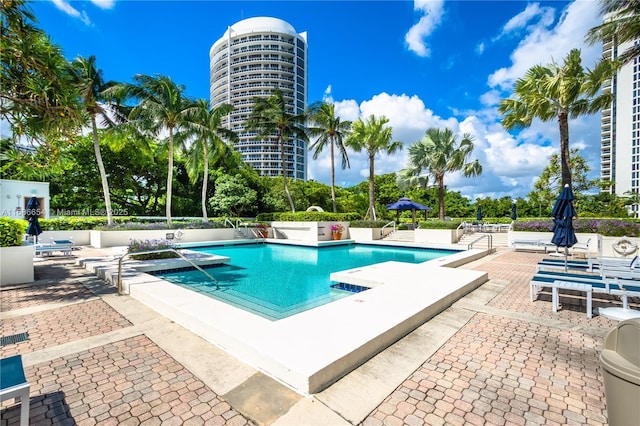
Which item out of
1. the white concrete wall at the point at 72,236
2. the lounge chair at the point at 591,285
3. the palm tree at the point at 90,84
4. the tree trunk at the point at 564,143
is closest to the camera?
the lounge chair at the point at 591,285

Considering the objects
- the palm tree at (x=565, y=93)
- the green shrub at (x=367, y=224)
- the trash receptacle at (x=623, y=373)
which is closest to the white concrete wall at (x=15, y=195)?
the green shrub at (x=367, y=224)

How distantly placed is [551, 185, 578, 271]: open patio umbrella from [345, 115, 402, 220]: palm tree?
44.5ft

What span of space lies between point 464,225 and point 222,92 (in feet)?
279

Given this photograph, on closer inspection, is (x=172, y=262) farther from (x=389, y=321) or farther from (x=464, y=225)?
(x=464, y=225)

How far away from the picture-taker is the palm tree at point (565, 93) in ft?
41.2

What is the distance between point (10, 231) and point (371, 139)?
62.5 ft

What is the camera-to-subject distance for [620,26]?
1080 cm

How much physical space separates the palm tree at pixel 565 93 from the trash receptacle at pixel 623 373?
14.5 m

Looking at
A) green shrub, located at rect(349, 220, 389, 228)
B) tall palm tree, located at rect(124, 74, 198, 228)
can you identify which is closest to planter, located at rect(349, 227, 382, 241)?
green shrub, located at rect(349, 220, 389, 228)

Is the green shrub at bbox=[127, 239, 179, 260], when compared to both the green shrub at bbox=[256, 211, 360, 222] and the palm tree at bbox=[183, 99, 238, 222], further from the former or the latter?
the green shrub at bbox=[256, 211, 360, 222]

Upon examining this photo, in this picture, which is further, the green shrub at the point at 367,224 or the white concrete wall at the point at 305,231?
the green shrub at the point at 367,224

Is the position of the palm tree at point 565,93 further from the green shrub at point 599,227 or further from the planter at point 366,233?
the planter at point 366,233

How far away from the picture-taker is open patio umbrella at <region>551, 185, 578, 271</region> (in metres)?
7.12

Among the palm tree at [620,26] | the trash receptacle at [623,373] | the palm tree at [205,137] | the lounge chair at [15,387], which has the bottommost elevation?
the lounge chair at [15,387]
